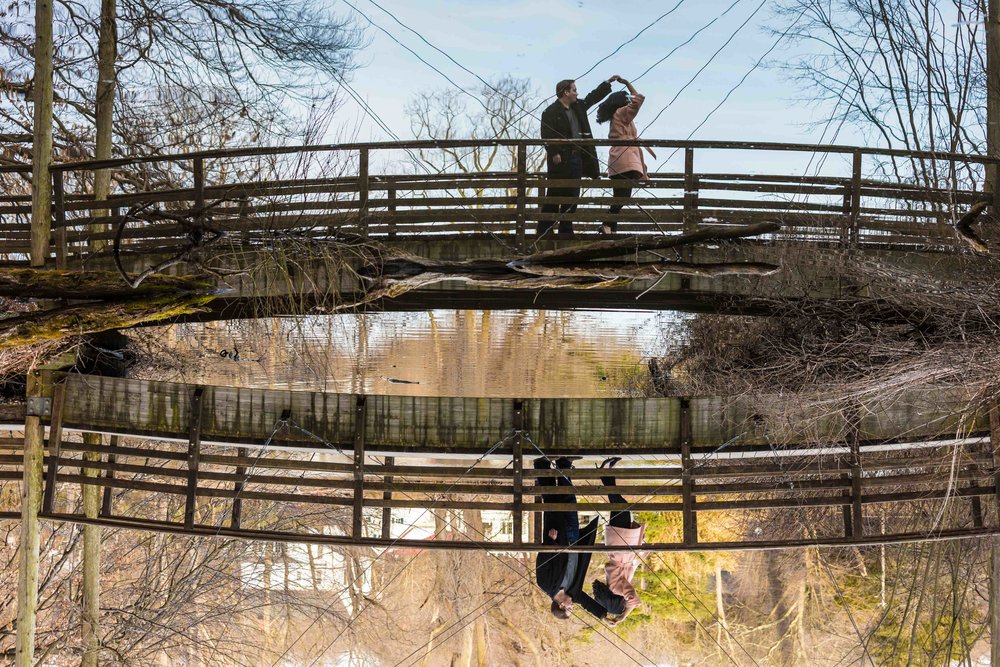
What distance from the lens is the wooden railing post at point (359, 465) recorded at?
356 inches

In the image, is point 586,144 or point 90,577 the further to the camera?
point 90,577

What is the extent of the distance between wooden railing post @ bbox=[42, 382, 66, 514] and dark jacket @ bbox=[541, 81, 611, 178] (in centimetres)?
647

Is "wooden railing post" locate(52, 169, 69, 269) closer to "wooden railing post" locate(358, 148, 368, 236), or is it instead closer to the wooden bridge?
the wooden bridge

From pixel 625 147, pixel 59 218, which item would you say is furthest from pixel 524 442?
pixel 59 218

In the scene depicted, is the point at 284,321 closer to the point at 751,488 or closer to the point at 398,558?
the point at 751,488

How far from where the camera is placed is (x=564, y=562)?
9.70 m

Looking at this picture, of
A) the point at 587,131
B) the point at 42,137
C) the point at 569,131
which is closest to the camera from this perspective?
the point at 42,137

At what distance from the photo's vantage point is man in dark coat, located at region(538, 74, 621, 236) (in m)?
9.27

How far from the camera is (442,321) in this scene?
46.3 feet

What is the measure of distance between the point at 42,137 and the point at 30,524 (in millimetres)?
4468

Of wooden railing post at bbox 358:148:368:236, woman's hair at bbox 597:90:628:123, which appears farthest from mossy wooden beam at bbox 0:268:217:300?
woman's hair at bbox 597:90:628:123

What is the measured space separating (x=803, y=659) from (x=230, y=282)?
18.3 metres

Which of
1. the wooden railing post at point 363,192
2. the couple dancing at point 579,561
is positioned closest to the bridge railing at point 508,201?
the wooden railing post at point 363,192

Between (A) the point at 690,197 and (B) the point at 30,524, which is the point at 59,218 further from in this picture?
(A) the point at 690,197
